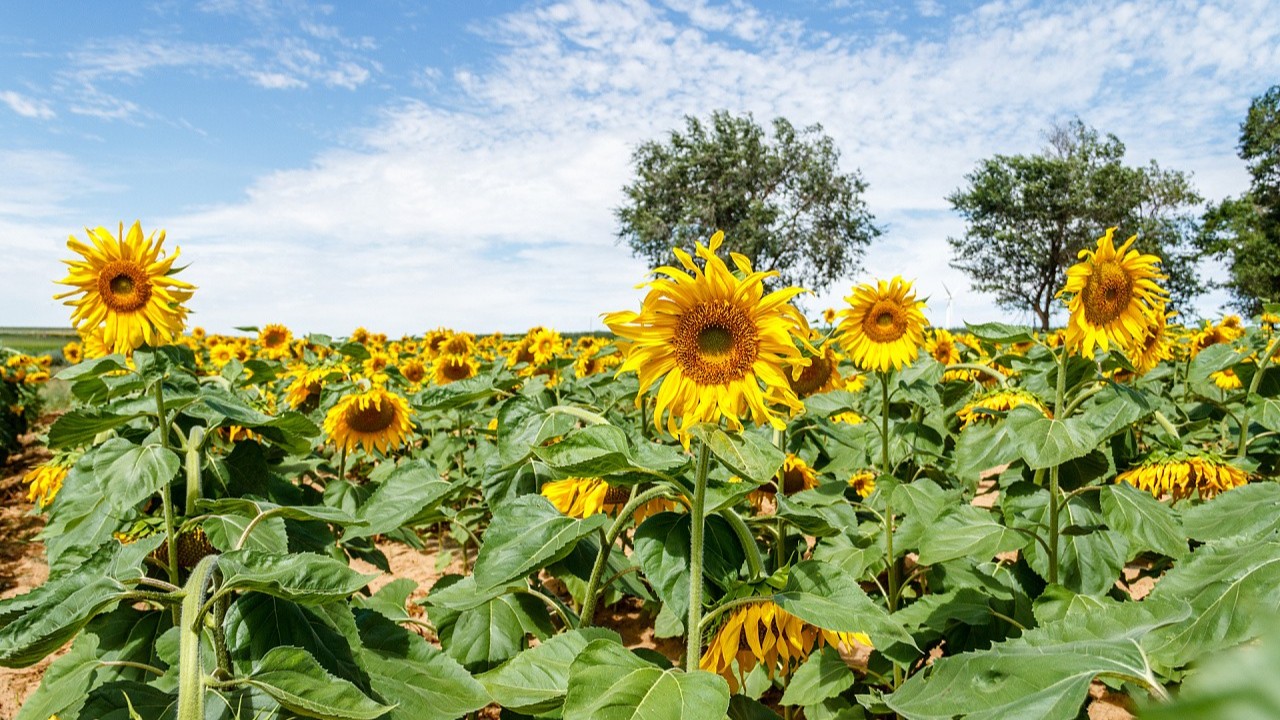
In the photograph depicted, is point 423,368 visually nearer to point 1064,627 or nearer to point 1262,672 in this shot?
point 1064,627

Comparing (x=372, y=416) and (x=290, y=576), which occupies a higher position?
(x=372, y=416)

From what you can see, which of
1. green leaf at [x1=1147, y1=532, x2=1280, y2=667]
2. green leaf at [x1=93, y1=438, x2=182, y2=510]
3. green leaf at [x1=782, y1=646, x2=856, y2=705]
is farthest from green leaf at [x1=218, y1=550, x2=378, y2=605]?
green leaf at [x1=782, y1=646, x2=856, y2=705]

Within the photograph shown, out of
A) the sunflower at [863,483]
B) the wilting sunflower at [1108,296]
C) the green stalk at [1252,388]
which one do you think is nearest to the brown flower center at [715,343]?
the wilting sunflower at [1108,296]

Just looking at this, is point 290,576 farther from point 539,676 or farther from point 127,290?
point 127,290

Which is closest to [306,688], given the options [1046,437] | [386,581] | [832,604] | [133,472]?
[832,604]

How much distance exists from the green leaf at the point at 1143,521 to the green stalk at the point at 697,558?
4.32 feet

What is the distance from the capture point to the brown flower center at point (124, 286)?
2.64 meters

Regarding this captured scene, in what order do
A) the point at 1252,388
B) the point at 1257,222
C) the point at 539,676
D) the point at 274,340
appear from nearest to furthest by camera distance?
the point at 539,676
the point at 1252,388
the point at 274,340
the point at 1257,222

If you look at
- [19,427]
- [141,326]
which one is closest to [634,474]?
[141,326]

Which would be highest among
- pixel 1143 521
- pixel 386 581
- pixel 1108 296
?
pixel 1108 296

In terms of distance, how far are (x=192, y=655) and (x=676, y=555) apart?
933 mm

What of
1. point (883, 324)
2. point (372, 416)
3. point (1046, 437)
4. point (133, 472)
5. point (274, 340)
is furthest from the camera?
point (274, 340)

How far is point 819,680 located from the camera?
2480mm

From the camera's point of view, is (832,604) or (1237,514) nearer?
(1237,514)
